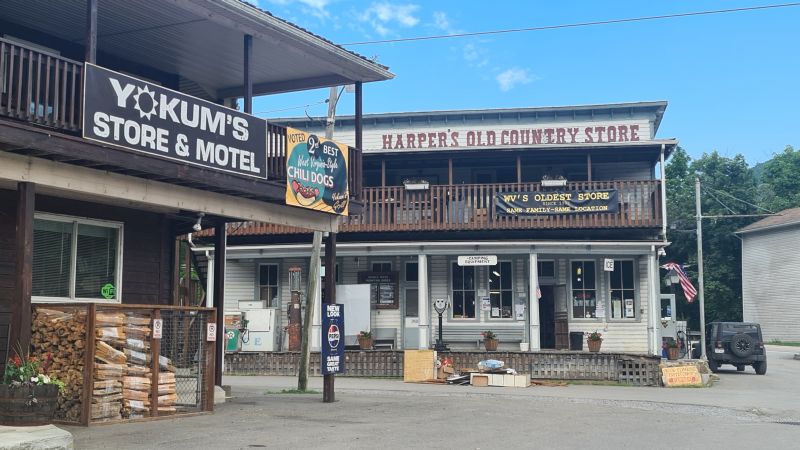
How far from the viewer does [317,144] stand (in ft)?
51.5

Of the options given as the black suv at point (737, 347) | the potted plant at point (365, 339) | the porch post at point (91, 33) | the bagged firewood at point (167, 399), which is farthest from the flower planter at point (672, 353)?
the porch post at point (91, 33)

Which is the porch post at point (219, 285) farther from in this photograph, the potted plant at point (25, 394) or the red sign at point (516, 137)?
the red sign at point (516, 137)

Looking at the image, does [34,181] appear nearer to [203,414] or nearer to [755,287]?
[203,414]

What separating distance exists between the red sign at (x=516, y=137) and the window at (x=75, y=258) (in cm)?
1707

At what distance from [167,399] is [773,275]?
149 feet

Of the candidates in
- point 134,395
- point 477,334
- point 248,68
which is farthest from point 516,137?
point 134,395

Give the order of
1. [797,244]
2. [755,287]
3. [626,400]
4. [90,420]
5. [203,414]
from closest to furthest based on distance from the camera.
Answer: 1. [90,420]
2. [203,414]
3. [626,400]
4. [797,244]
5. [755,287]

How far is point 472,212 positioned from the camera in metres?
26.7

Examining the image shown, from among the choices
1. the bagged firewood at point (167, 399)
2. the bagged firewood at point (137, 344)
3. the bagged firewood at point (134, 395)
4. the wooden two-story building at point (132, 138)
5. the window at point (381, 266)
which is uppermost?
the wooden two-story building at point (132, 138)

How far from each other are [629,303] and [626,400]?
9.45 meters

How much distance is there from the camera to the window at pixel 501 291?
27808mm

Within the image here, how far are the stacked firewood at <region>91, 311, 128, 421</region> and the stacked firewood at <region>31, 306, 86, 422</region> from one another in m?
0.21

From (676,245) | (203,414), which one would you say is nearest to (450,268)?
(203,414)

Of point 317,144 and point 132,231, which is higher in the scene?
point 317,144
